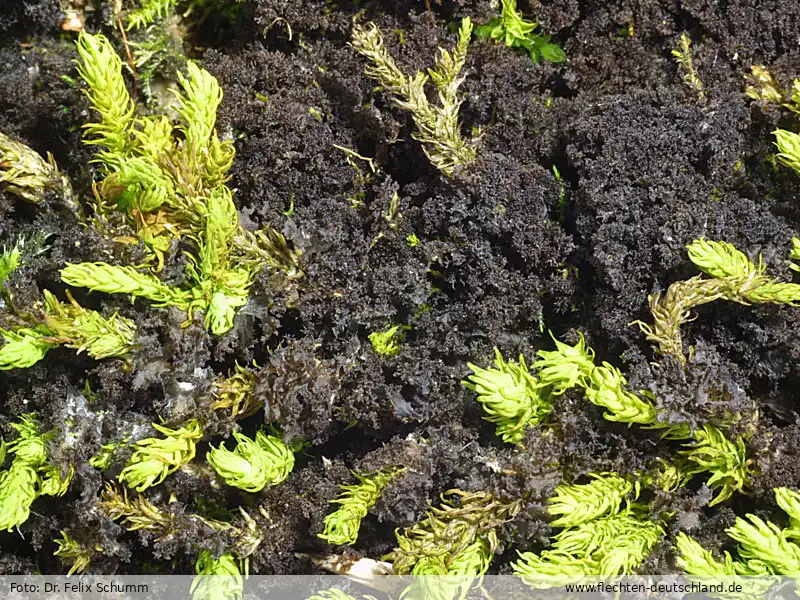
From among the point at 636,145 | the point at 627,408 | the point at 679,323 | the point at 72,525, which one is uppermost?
the point at 636,145

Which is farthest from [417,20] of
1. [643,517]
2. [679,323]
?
[643,517]

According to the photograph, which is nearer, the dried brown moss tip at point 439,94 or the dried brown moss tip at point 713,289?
the dried brown moss tip at point 713,289

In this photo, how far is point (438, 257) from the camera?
1.99m

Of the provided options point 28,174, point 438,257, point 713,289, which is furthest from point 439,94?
point 28,174

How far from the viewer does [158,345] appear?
194cm

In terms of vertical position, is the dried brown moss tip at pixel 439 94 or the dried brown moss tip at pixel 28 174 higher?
the dried brown moss tip at pixel 439 94

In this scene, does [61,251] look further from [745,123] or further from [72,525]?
[745,123]

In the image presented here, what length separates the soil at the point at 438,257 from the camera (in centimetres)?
191

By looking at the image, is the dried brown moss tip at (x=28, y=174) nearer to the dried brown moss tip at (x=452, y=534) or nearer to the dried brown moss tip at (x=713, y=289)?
the dried brown moss tip at (x=452, y=534)

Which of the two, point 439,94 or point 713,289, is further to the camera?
point 439,94

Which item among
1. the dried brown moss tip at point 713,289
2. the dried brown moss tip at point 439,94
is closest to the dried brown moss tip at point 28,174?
the dried brown moss tip at point 439,94

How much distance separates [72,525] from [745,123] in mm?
2106

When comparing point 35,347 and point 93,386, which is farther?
point 93,386

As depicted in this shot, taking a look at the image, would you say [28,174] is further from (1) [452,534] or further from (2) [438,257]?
(1) [452,534]
